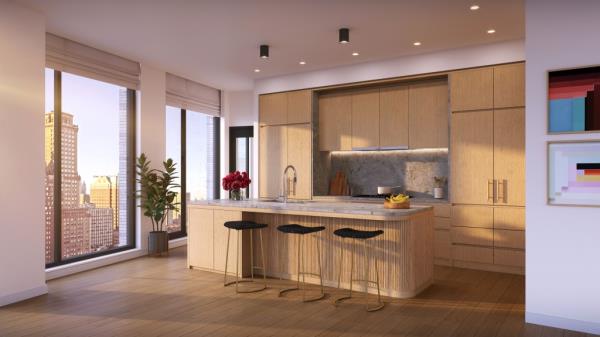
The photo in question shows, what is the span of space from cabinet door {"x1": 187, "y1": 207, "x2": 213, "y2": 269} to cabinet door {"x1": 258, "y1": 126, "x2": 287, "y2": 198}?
2.08m

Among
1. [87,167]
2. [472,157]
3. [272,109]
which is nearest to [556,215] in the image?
[472,157]

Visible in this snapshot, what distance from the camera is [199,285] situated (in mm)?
4832

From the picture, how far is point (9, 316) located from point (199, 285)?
1785 mm

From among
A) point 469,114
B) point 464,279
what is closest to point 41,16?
point 469,114

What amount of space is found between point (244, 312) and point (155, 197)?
3.22m

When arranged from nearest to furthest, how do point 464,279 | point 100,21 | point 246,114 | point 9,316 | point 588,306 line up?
point 588,306
point 9,316
point 100,21
point 464,279
point 246,114

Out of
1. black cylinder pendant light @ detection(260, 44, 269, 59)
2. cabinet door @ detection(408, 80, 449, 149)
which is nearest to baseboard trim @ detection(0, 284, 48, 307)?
black cylinder pendant light @ detection(260, 44, 269, 59)

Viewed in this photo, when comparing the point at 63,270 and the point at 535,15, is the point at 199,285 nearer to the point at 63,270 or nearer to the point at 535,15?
the point at 63,270

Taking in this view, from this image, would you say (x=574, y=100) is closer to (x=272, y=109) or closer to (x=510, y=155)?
(x=510, y=155)

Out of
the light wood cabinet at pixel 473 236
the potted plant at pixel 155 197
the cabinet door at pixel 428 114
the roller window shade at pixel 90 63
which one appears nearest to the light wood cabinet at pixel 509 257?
the light wood cabinet at pixel 473 236

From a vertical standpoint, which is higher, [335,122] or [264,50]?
[264,50]

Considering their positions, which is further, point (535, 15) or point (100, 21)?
point (100, 21)

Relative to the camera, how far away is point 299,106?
720 centimetres

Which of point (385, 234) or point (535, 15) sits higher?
point (535, 15)
